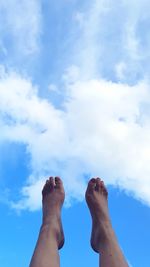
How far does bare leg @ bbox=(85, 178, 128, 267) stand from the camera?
232 cm

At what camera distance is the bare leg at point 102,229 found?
7.62 feet

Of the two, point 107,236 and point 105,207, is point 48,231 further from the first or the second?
point 105,207

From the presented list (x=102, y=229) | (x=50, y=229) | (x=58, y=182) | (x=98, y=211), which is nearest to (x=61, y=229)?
(x=50, y=229)

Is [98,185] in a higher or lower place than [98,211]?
higher

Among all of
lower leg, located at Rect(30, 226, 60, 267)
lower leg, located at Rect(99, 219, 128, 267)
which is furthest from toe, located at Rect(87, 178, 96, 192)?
lower leg, located at Rect(30, 226, 60, 267)

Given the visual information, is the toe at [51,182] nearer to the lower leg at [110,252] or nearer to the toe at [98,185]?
the toe at [98,185]

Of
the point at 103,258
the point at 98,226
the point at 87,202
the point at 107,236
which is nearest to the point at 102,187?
the point at 87,202

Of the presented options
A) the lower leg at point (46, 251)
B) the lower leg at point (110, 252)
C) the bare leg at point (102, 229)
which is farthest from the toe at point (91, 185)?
the lower leg at point (46, 251)

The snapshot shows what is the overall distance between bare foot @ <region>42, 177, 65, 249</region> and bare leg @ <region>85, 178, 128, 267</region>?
0.24m

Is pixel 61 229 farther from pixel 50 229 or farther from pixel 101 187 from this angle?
pixel 101 187

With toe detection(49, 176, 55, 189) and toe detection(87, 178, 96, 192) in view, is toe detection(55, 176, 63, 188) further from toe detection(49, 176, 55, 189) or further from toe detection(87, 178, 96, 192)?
toe detection(87, 178, 96, 192)

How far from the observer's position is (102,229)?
2.81m

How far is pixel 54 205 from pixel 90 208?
0.30 meters

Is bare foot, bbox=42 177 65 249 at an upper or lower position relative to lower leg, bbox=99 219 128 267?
upper
